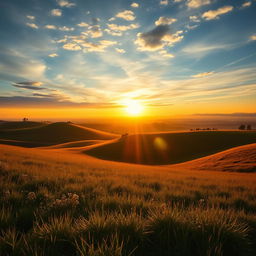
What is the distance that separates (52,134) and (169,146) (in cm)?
8365

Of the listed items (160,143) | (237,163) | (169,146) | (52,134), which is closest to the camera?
(237,163)

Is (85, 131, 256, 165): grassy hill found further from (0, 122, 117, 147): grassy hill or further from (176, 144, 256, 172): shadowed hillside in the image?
(0, 122, 117, 147): grassy hill

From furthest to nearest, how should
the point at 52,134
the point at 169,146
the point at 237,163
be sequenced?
the point at 52,134
the point at 169,146
the point at 237,163

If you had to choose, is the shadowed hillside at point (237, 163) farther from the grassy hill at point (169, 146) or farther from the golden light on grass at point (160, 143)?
the golden light on grass at point (160, 143)

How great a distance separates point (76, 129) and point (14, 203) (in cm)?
12485

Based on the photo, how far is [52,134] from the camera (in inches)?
4375

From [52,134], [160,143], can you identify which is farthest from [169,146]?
[52,134]

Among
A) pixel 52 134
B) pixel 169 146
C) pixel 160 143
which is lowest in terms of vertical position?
pixel 169 146

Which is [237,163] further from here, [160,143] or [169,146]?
[160,143]

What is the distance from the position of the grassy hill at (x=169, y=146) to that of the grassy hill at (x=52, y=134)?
57988 millimetres

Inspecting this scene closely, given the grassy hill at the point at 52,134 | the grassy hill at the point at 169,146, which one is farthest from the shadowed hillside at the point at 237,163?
the grassy hill at the point at 52,134

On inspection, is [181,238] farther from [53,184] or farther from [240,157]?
[240,157]

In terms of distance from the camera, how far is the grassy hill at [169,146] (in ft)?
161

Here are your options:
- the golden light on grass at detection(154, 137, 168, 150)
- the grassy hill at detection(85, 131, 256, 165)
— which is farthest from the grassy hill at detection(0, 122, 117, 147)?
the golden light on grass at detection(154, 137, 168, 150)
